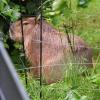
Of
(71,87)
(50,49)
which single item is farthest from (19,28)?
(71,87)

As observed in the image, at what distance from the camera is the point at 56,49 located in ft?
13.8

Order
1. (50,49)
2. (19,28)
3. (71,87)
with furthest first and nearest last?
(19,28)
(50,49)
(71,87)

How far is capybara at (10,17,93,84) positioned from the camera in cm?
352

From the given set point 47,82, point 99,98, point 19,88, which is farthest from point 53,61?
point 19,88

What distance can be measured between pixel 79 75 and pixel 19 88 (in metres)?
2.07

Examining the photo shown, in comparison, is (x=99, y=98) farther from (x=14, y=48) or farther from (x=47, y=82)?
(x=14, y=48)

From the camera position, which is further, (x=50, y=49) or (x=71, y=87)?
(x=50, y=49)

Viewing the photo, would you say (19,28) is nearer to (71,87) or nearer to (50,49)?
(50,49)

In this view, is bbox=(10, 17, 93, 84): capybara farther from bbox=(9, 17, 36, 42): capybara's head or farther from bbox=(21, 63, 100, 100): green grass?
bbox=(21, 63, 100, 100): green grass

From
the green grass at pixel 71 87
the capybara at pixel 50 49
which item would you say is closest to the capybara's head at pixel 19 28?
the capybara at pixel 50 49

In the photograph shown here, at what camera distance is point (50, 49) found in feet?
14.1

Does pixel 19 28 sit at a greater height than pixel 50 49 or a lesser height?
greater

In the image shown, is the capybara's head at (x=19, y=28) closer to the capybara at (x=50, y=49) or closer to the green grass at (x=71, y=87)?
the capybara at (x=50, y=49)

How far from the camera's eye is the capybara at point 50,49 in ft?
11.6
